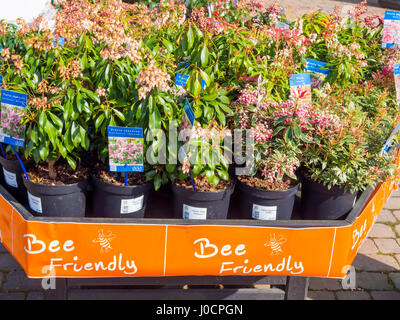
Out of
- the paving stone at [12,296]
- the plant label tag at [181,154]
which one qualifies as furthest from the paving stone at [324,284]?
the paving stone at [12,296]

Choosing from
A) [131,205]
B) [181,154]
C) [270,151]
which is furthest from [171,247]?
[270,151]

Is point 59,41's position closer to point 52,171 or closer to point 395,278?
point 52,171

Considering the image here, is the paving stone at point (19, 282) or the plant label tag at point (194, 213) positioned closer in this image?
the plant label tag at point (194, 213)

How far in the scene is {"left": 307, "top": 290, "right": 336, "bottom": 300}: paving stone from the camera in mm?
2986

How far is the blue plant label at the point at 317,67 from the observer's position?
118 inches

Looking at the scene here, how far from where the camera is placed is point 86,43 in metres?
2.49

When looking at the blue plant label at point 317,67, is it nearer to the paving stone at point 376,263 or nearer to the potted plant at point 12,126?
the paving stone at point 376,263

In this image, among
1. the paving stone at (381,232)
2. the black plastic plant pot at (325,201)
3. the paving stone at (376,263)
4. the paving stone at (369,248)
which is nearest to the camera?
the black plastic plant pot at (325,201)

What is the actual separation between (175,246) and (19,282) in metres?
1.41

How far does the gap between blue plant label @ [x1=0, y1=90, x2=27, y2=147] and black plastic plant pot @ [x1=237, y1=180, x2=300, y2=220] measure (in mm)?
1158

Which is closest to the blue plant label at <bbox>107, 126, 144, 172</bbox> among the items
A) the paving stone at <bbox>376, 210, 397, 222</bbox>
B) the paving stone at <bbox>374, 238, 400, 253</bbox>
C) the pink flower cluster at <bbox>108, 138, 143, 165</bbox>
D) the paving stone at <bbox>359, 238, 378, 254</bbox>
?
the pink flower cluster at <bbox>108, 138, 143, 165</bbox>

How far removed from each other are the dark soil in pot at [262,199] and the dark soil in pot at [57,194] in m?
0.84

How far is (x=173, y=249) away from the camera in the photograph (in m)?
2.18

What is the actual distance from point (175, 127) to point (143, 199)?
440 mm
